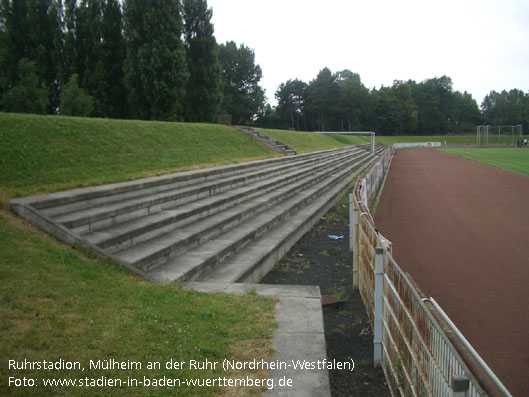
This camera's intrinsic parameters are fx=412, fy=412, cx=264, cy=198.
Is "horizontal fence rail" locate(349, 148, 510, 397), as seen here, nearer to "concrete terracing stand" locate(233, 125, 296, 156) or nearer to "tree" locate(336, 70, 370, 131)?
"concrete terracing stand" locate(233, 125, 296, 156)

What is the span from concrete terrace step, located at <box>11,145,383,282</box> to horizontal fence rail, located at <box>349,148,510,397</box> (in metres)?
2.51

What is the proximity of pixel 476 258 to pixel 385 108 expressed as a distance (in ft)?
331

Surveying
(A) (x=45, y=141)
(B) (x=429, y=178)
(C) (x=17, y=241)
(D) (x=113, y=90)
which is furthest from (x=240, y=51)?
(C) (x=17, y=241)

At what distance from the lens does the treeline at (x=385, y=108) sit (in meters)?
94.1

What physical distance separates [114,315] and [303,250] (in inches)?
225

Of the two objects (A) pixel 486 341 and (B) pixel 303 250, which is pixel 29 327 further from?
(B) pixel 303 250

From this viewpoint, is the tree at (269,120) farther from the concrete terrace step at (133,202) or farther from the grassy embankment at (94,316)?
the grassy embankment at (94,316)

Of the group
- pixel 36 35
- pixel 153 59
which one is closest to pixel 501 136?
pixel 153 59

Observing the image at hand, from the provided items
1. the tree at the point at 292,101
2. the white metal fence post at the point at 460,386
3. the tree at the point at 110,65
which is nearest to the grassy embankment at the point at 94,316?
the white metal fence post at the point at 460,386

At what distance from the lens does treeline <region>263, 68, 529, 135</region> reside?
309ft

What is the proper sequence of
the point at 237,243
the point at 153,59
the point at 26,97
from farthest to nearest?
1. the point at 153,59
2. the point at 26,97
3. the point at 237,243

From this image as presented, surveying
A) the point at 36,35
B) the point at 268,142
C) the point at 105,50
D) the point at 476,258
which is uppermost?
the point at 36,35

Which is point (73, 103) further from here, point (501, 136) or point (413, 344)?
point (501, 136)

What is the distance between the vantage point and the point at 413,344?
3.12 metres
